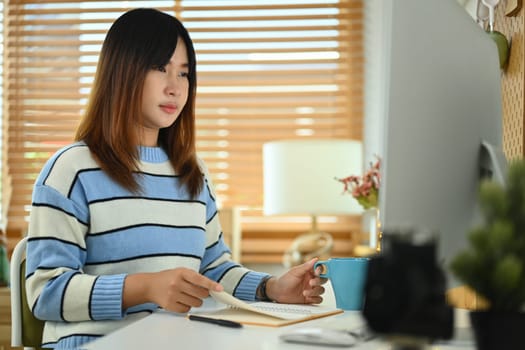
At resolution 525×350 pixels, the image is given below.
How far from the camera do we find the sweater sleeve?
1.21 metres

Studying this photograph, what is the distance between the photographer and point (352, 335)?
862 millimetres

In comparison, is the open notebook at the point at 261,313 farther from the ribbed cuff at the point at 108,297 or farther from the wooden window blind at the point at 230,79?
the wooden window blind at the point at 230,79

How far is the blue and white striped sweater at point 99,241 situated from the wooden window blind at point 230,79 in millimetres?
2311

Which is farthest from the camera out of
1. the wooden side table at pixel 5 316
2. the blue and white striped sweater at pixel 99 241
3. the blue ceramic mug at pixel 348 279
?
the wooden side table at pixel 5 316

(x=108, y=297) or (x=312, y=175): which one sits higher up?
(x=312, y=175)

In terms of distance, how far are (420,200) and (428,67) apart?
15 centimetres

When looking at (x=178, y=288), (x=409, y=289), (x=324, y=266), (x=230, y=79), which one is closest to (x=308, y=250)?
(x=230, y=79)

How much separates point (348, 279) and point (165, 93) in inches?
23.5

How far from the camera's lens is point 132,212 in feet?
4.57

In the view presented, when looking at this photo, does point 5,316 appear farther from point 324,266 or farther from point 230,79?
point 230,79

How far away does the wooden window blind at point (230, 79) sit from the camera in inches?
150

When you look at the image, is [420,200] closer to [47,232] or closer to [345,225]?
[47,232]

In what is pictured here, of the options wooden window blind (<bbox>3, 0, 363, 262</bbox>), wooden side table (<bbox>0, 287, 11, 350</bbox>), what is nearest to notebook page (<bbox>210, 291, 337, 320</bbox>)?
wooden side table (<bbox>0, 287, 11, 350</bbox>)

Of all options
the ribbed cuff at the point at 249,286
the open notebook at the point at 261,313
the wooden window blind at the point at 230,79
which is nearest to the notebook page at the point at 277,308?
the open notebook at the point at 261,313
